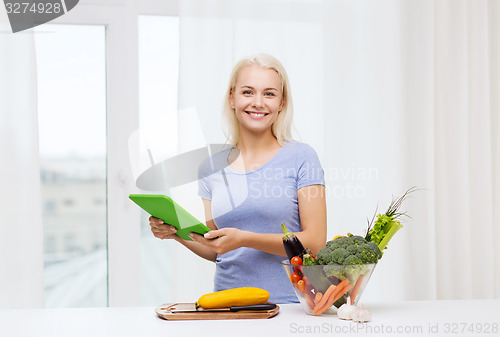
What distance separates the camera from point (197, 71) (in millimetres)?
2598

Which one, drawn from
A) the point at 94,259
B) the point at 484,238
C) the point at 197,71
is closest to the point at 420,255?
the point at 484,238

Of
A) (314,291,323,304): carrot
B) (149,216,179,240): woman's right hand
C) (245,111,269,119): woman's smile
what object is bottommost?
(314,291,323,304): carrot

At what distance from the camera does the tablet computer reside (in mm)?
1318

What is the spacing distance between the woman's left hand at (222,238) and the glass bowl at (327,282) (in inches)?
10.1

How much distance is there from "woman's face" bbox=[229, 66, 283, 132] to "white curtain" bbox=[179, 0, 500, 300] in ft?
2.87

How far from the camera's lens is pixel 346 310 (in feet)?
4.22

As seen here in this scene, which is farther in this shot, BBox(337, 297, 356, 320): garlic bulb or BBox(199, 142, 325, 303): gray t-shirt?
BBox(199, 142, 325, 303): gray t-shirt

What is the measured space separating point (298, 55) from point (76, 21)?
1203 mm

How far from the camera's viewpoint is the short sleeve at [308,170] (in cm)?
171

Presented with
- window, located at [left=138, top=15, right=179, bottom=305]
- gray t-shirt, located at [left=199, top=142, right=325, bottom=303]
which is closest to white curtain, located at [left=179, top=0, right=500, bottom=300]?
window, located at [left=138, top=15, right=179, bottom=305]

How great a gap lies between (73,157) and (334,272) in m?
1.99

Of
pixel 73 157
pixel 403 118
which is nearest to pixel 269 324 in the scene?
pixel 403 118

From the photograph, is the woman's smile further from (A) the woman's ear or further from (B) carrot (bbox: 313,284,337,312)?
(B) carrot (bbox: 313,284,337,312)

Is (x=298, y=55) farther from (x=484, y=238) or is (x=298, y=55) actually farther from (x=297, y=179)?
(x=484, y=238)
